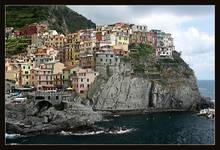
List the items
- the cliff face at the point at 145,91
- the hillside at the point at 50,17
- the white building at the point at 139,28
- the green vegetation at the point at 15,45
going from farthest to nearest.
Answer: the cliff face at the point at 145,91, the white building at the point at 139,28, the green vegetation at the point at 15,45, the hillside at the point at 50,17

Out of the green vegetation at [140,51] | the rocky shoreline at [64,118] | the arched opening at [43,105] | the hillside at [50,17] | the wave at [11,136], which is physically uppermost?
the hillside at [50,17]

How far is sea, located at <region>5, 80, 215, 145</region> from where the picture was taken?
21.5 ft

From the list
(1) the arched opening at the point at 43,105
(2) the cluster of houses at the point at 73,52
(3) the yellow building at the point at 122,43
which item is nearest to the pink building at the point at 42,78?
(2) the cluster of houses at the point at 73,52

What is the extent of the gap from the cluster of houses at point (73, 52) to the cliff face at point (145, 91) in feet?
0.60

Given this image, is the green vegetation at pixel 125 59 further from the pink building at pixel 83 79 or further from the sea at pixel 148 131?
the sea at pixel 148 131

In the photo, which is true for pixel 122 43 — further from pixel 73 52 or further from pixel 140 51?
pixel 73 52

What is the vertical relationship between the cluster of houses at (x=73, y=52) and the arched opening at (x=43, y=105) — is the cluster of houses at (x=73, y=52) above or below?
above

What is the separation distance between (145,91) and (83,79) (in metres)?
0.88

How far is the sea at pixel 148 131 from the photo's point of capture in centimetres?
657

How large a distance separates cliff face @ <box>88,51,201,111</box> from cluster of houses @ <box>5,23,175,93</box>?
181 millimetres

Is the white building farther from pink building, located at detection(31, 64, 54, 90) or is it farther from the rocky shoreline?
pink building, located at detection(31, 64, 54, 90)

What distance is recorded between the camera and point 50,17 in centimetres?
670

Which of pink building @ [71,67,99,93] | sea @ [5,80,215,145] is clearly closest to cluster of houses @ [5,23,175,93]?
pink building @ [71,67,99,93]
